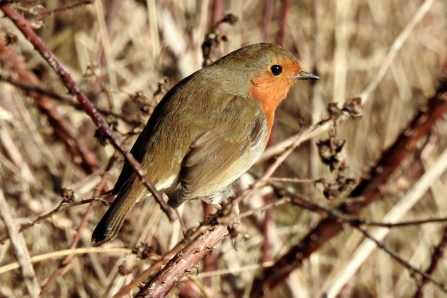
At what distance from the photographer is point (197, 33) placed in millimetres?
4117

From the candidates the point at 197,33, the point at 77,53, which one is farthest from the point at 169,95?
the point at 77,53

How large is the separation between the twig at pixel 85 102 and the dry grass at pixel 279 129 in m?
1.13

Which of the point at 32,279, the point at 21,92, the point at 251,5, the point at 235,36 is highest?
the point at 251,5

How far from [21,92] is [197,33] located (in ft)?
3.77

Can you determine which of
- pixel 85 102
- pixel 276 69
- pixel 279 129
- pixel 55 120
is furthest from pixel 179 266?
pixel 279 129

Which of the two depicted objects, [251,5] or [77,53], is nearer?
[77,53]

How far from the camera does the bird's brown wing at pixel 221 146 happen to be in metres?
2.86

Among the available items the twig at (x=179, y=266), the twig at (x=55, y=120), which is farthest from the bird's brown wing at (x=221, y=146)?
the twig at (x=55, y=120)

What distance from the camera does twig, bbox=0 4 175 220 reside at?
1.85 metres

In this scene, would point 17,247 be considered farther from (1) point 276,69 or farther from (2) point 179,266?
(1) point 276,69

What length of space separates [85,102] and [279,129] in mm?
3666

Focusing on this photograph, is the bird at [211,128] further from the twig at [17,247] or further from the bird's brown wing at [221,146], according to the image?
the twig at [17,247]

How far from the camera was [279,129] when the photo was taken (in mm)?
5617

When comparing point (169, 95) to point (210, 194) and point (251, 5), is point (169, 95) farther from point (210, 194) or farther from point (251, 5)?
point (251, 5)
